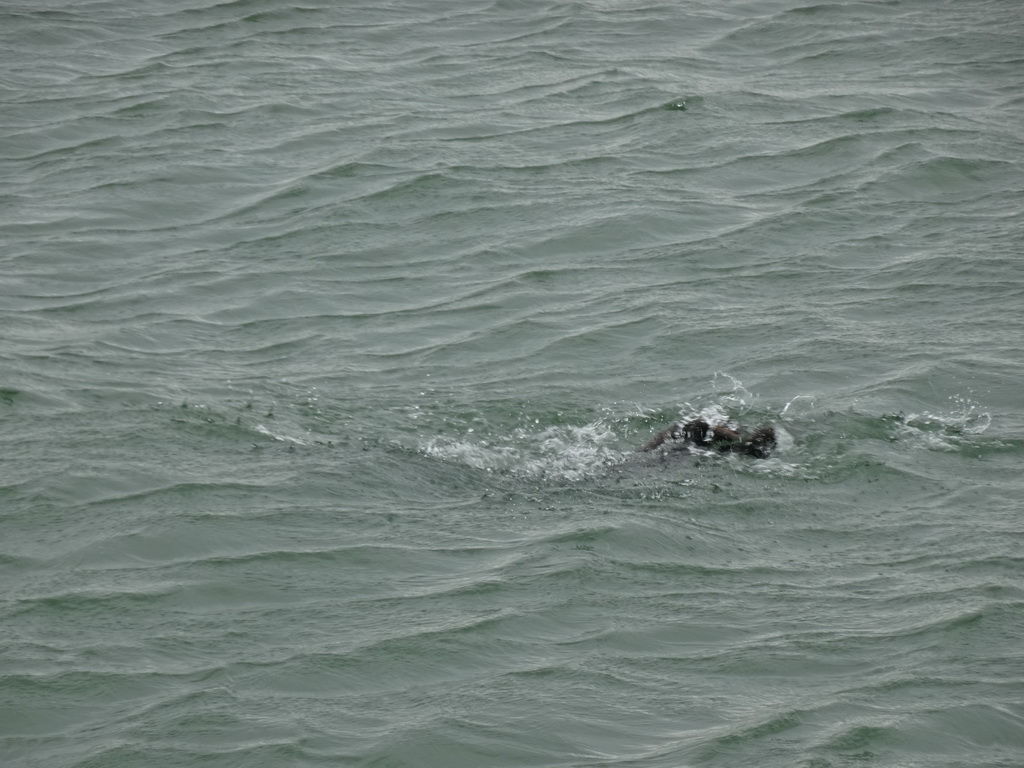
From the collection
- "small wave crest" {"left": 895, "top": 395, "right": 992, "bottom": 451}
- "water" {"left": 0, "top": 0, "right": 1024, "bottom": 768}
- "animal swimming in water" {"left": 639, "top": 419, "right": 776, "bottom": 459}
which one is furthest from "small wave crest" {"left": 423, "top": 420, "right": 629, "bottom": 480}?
"small wave crest" {"left": 895, "top": 395, "right": 992, "bottom": 451}

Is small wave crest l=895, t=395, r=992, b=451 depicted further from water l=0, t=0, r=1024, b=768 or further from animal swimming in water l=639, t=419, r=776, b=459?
animal swimming in water l=639, t=419, r=776, b=459

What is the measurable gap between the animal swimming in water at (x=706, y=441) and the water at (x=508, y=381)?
0.40 ft

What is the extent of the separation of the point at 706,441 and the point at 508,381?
1.56 meters

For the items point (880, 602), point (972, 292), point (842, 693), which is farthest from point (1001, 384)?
point (842, 693)

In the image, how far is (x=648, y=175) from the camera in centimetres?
1139

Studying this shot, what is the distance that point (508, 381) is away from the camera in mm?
8297

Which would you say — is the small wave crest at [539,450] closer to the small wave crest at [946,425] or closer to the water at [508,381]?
the water at [508,381]

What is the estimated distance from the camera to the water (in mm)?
5328

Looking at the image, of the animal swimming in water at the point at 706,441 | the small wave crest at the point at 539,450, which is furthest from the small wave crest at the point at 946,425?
→ the small wave crest at the point at 539,450

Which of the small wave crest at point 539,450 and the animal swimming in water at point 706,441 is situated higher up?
the animal swimming in water at point 706,441

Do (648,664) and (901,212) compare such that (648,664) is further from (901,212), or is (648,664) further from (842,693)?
(901,212)

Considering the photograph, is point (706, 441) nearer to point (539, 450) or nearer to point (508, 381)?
point (539, 450)

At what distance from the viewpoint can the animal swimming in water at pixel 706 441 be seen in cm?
717

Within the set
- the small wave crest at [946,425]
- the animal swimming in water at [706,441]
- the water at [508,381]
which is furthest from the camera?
the small wave crest at [946,425]
